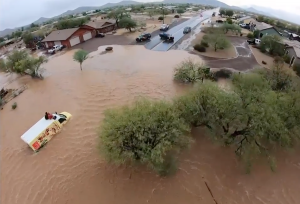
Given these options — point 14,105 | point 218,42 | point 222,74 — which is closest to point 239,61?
point 218,42

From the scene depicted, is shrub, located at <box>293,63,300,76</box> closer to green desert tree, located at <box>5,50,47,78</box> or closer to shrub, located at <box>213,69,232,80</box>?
shrub, located at <box>213,69,232,80</box>

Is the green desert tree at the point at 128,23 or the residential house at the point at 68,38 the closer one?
the residential house at the point at 68,38

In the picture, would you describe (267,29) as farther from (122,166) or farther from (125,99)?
(122,166)

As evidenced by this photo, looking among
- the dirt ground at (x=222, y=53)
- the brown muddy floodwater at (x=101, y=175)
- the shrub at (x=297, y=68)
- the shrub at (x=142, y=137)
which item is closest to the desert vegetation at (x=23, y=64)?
the brown muddy floodwater at (x=101, y=175)

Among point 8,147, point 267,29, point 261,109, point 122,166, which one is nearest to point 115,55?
point 8,147

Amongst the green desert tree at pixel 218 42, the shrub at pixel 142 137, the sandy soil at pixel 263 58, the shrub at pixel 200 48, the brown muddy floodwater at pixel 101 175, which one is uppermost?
the shrub at pixel 142 137

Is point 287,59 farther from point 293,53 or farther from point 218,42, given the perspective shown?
point 218,42

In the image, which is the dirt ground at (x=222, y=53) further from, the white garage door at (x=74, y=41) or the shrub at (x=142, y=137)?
the white garage door at (x=74, y=41)
